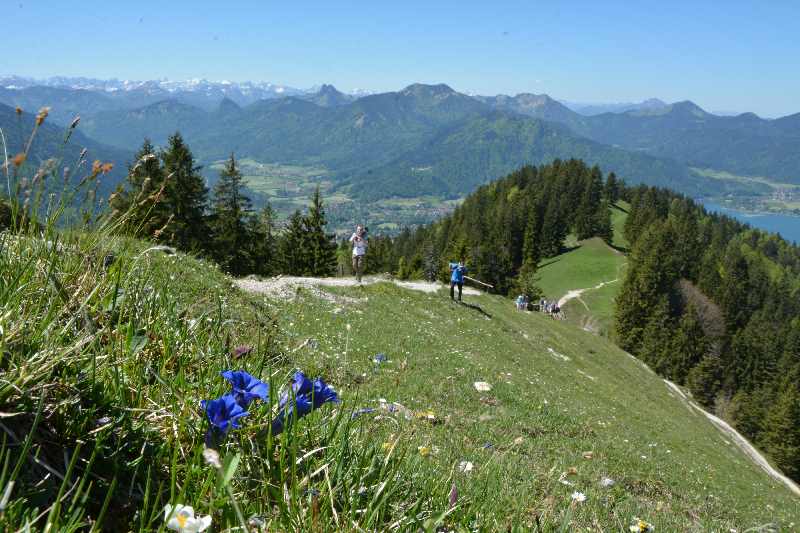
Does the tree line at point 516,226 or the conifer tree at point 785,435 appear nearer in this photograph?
the conifer tree at point 785,435

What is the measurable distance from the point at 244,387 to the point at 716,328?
434ft

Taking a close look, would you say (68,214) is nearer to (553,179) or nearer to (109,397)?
(109,397)

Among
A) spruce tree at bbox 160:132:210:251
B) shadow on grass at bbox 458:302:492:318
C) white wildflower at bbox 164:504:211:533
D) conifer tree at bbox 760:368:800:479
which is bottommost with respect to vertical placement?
conifer tree at bbox 760:368:800:479

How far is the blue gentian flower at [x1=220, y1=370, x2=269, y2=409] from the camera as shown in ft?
5.71

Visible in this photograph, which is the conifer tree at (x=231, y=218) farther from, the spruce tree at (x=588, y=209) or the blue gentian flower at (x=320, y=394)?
the spruce tree at (x=588, y=209)

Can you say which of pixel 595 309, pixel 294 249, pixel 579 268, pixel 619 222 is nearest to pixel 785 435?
pixel 595 309

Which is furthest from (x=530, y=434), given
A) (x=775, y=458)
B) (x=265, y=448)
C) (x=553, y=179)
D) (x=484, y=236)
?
(x=553, y=179)

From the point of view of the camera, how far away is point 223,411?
66.8 inches

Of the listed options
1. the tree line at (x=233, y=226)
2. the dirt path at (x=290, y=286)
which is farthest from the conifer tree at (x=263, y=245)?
the dirt path at (x=290, y=286)

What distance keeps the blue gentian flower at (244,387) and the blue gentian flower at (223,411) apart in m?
0.06

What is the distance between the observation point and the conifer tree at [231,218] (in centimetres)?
5338

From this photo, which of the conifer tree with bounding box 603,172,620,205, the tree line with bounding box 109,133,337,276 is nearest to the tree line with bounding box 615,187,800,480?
the conifer tree with bounding box 603,172,620,205

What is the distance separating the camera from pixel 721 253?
14500 centimetres

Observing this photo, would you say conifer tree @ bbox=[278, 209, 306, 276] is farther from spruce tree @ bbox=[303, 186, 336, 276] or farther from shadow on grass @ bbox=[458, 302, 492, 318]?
shadow on grass @ bbox=[458, 302, 492, 318]
